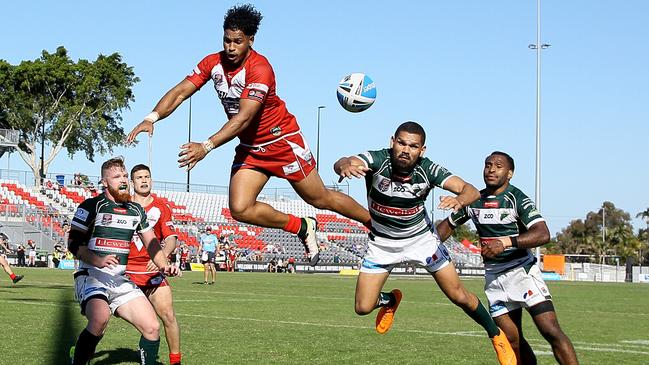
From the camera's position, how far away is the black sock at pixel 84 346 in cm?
961

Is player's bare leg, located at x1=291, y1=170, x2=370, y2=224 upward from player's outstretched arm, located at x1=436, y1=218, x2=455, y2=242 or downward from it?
upward

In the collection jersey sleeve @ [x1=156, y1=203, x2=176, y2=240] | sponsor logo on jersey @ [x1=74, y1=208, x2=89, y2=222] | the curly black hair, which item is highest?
the curly black hair

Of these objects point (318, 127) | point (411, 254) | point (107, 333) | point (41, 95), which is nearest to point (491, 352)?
point (411, 254)

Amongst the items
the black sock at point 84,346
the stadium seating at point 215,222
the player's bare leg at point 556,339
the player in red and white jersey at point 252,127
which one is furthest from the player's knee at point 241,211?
the stadium seating at point 215,222

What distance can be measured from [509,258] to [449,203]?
1.79 m

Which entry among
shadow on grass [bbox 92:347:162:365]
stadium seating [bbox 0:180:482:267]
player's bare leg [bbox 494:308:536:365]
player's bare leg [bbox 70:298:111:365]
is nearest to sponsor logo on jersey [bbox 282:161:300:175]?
player's bare leg [bbox 70:298:111:365]

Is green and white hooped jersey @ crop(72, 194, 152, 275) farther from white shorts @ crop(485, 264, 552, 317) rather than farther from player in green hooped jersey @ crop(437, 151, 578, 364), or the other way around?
white shorts @ crop(485, 264, 552, 317)

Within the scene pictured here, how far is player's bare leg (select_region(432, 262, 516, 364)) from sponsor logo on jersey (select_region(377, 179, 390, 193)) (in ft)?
3.88

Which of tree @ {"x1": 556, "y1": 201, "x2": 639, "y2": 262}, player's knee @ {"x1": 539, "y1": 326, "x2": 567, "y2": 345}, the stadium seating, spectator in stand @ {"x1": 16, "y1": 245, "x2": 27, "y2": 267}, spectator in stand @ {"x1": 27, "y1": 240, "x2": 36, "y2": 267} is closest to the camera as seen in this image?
player's knee @ {"x1": 539, "y1": 326, "x2": 567, "y2": 345}

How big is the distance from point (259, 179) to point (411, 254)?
184 cm

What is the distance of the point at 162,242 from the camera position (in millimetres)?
11609

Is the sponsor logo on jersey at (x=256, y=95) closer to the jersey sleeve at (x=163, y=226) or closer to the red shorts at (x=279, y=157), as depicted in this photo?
the red shorts at (x=279, y=157)

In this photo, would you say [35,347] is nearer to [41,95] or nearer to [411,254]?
[411,254]

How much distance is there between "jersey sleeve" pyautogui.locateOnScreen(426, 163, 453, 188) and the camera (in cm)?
988
